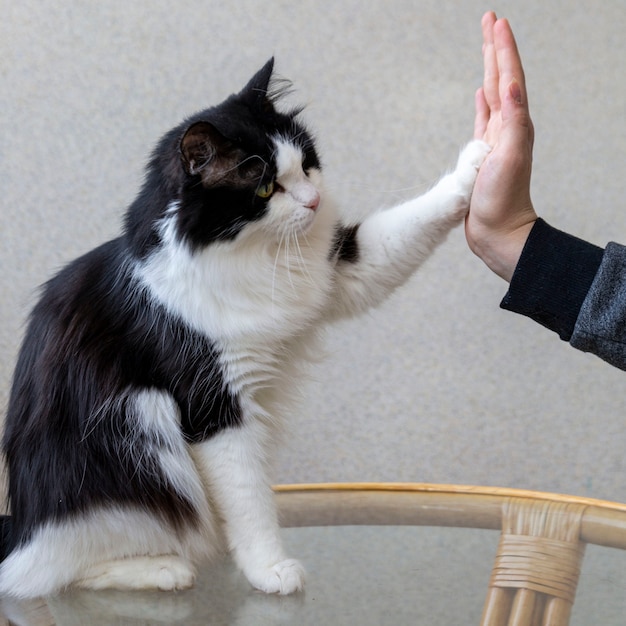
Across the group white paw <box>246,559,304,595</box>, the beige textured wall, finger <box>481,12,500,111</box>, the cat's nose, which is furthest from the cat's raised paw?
the beige textured wall

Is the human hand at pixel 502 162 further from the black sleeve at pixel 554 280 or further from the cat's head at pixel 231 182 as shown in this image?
the cat's head at pixel 231 182

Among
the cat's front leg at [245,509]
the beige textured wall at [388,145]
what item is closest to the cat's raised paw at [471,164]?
the cat's front leg at [245,509]

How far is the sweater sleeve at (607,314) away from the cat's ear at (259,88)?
552mm

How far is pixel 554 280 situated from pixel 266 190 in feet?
1.39

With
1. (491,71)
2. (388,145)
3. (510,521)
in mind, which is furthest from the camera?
(388,145)

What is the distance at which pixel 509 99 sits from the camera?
109 centimetres

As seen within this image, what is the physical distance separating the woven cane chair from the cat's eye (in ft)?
2.13

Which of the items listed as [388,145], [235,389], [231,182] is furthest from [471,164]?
[388,145]

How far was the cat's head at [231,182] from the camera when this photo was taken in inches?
40.3

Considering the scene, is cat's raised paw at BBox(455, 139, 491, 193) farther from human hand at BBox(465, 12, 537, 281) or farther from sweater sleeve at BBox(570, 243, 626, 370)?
sweater sleeve at BBox(570, 243, 626, 370)

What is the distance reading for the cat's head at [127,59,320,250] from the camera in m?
1.02

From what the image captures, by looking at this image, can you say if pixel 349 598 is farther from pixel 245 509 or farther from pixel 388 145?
pixel 388 145

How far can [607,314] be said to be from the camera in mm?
1030

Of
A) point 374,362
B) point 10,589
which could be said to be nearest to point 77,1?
point 374,362
